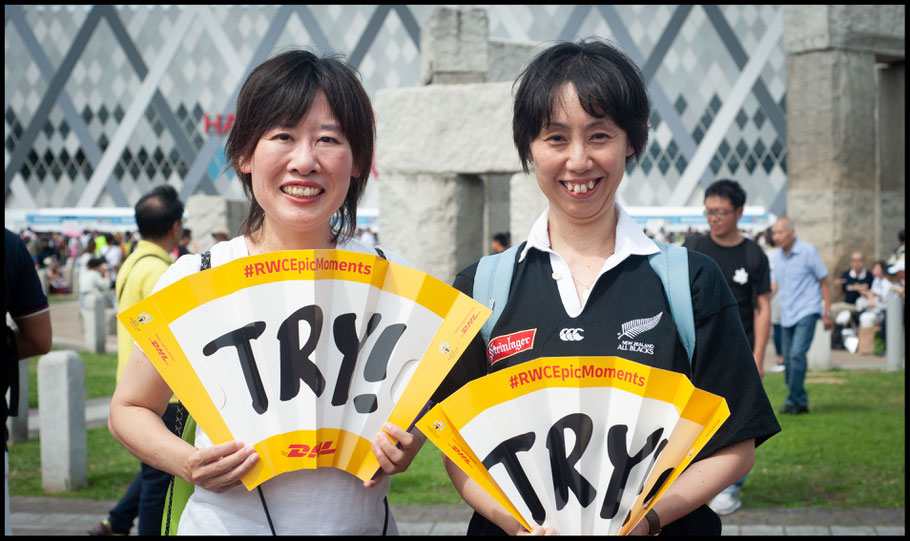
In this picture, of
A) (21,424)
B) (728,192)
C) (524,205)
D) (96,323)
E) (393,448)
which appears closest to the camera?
(393,448)

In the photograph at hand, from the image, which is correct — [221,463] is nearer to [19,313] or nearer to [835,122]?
[19,313]

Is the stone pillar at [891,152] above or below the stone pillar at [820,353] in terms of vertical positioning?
above

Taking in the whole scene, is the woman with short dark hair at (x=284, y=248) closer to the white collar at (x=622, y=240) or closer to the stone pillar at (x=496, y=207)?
the white collar at (x=622, y=240)

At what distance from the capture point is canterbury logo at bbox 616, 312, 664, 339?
6.97 feet

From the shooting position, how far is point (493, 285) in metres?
2.25

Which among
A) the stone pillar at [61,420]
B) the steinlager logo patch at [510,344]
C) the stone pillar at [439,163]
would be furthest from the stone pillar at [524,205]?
the steinlager logo patch at [510,344]

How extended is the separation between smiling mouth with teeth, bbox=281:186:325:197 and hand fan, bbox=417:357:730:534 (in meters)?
0.64

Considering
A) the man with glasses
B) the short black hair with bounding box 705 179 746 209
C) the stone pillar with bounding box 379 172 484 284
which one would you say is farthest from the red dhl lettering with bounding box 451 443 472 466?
the stone pillar with bounding box 379 172 484 284

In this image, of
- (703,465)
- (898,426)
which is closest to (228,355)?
(703,465)

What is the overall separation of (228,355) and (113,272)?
25345 mm

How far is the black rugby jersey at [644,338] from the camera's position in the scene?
211cm

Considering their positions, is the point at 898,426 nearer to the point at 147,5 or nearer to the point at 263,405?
the point at 263,405

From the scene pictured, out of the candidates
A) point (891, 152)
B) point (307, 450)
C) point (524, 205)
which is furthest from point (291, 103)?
point (891, 152)

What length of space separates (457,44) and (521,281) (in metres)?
9.33
